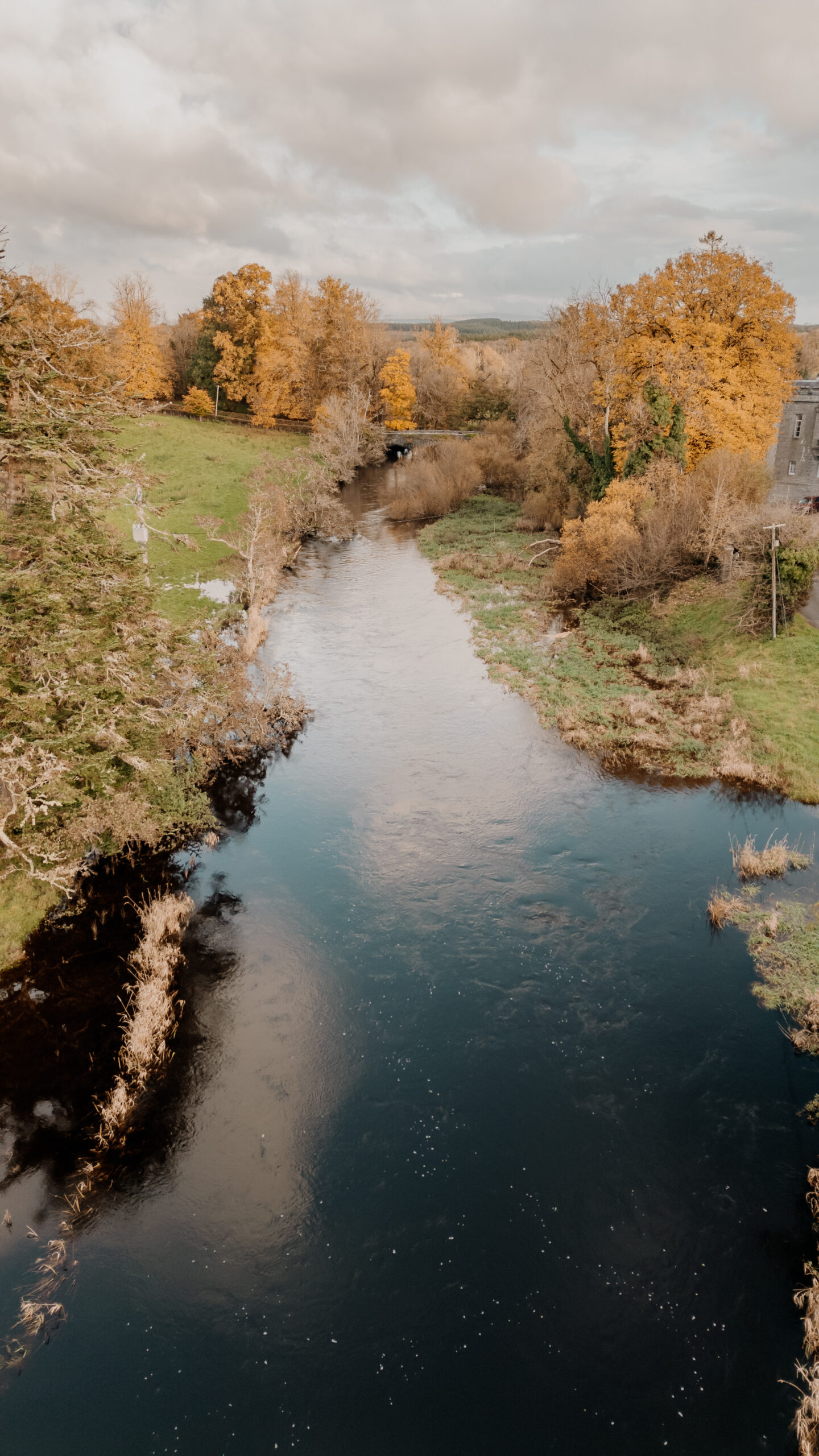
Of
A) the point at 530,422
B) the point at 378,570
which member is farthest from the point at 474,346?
the point at 378,570

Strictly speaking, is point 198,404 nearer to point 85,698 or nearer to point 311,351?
point 311,351

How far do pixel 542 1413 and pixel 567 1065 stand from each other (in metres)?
4.55

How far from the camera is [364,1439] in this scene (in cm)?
770

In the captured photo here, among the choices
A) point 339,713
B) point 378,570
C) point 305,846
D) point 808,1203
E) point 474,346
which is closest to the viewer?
point 808,1203

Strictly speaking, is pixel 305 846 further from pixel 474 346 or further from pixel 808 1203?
Result: pixel 474 346

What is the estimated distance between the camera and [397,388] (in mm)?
70562

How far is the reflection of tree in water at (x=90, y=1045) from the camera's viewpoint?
402 inches

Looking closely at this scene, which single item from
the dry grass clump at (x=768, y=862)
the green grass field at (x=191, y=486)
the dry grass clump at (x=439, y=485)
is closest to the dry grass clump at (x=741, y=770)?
the dry grass clump at (x=768, y=862)

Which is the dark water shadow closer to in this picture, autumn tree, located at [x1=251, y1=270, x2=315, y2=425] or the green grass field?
the green grass field

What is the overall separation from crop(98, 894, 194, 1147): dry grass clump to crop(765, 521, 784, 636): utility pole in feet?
68.1

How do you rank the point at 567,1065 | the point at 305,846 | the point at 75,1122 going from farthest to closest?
the point at 305,846 → the point at 567,1065 → the point at 75,1122

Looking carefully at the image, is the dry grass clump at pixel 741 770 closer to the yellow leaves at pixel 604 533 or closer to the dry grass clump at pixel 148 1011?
the yellow leaves at pixel 604 533

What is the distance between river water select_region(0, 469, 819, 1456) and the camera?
26.2 ft

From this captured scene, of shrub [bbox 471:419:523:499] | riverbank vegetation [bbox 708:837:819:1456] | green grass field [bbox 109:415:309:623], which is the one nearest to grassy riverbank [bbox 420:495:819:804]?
riverbank vegetation [bbox 708:837:819:1456]
